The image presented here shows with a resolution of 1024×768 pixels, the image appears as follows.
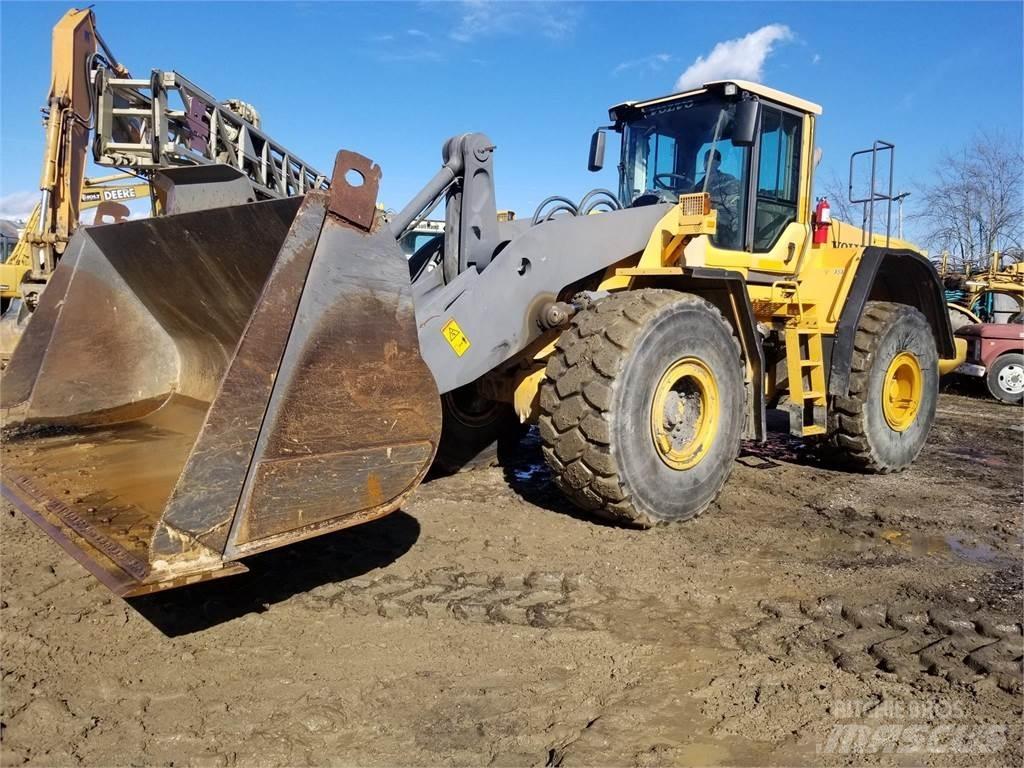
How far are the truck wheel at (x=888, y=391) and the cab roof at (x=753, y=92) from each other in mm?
1576

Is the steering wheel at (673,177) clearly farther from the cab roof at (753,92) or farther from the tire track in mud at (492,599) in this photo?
the tire track in mud at (492,599)

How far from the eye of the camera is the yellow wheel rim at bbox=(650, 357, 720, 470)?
4078 millimetres

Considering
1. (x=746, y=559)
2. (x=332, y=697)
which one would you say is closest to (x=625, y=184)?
(x=746, y=559)

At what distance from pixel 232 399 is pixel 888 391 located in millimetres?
5145

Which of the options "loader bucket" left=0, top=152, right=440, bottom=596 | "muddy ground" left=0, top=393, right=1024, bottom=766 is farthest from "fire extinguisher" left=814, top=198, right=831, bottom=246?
"loader bucket" left=0, top=152, right=440, bottom=596

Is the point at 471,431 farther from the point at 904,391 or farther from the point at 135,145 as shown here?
the point at 135,145

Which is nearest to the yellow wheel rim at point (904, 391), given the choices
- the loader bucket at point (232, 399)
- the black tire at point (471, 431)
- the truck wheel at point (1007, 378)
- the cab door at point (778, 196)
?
the cab door at point (778, 196)

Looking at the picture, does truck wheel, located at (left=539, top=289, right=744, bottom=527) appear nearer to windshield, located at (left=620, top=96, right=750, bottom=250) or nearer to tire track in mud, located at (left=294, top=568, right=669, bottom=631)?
tire track in mud, located at (left=294, top=568, right=669, bottom=631)

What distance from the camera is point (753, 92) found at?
5.05 meters

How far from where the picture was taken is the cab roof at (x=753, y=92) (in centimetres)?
499

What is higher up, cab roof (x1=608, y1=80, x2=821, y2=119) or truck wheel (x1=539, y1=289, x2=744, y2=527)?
cab roof (x1=608, y1=80, x2=821, y2=119)

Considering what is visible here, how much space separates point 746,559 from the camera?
3.86 metres

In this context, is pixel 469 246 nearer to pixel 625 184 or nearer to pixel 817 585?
pixel 625 184

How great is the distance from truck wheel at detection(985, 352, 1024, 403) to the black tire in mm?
10262
